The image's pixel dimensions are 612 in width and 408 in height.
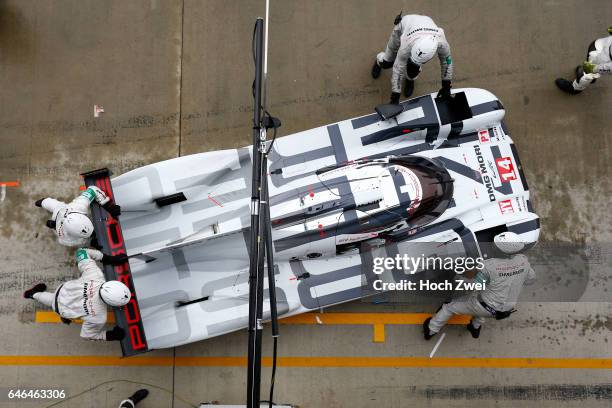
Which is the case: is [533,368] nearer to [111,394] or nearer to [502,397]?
[502,397]

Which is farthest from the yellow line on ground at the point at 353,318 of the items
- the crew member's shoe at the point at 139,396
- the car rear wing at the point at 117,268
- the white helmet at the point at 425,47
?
the white helmet at the point at 425,47

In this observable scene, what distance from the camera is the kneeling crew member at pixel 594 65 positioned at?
18.8ft

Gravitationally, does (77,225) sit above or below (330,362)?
above

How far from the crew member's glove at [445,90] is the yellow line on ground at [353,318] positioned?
107 inches

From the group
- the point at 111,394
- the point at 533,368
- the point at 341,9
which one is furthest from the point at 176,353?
the point at 341,9

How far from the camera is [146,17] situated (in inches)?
256

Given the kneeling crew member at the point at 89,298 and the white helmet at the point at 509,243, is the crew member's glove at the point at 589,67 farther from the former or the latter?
the kneeling crew member at the point at 89,298

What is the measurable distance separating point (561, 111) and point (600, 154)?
77 centimetres

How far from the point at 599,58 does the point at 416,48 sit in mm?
Answer: 2598

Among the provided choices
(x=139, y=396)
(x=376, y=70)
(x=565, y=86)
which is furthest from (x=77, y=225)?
(x=565, y=86)

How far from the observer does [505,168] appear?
18.0ft

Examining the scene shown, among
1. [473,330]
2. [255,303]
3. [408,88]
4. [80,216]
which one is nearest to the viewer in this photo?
[255,303]

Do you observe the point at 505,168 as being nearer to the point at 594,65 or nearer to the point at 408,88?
the point at 408,88

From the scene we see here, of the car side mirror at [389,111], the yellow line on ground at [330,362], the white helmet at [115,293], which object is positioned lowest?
the yellow line on ground at [330,362]
